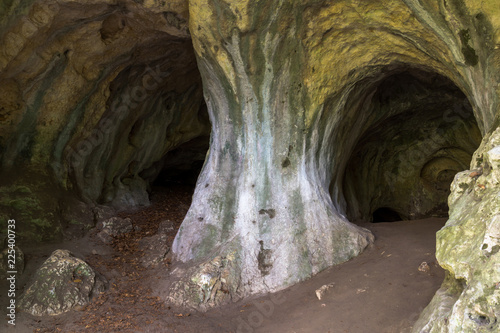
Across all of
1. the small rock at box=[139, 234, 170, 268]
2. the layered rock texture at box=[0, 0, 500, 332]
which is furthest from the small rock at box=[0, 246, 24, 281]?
the small rock at box=[139, 234, 170, 268]

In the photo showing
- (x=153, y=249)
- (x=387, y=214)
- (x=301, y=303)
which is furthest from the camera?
(x=387, y=214)

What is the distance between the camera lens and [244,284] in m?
6.87

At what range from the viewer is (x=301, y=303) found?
631 centimetres

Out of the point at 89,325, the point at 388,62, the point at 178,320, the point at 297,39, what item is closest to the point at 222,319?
the point at 178,320

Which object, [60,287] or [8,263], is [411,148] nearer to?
[60,287]

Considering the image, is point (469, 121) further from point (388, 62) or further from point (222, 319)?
point (222, 319)

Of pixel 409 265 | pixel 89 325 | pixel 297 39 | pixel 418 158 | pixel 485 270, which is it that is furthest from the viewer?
pixel 418 158

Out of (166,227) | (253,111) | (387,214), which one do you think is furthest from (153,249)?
(387,214)

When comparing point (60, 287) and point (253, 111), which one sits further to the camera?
point (253, 111)

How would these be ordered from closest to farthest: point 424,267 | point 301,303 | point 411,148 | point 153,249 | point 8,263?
point 424,267
point 301,303
point 8,263
point 153,249
point 411,148

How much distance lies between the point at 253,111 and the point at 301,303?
11.1 feet

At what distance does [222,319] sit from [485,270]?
3876mm

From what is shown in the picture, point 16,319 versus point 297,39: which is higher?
point 297,39

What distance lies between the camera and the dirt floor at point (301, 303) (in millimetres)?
5438
